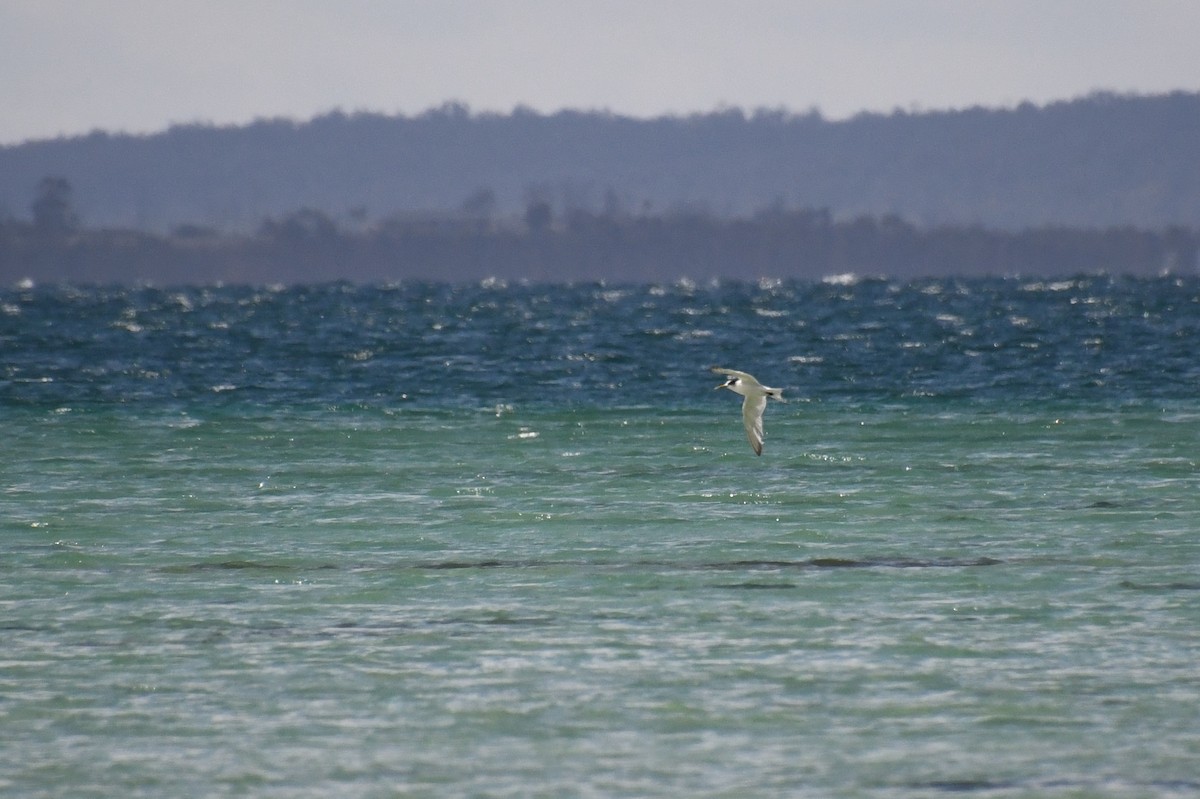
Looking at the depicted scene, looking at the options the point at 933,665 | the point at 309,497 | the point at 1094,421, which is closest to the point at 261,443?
the point at 309,497

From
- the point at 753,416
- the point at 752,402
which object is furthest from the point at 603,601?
the point at 752,402

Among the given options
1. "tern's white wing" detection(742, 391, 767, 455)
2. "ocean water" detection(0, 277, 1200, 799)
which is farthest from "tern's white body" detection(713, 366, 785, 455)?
"ocean water" detection(0, 277, 1200, 799)

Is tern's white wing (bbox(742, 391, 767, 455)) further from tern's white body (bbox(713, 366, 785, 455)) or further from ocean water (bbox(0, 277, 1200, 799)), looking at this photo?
ocean water (bbox(0, 277, 1200, 799))

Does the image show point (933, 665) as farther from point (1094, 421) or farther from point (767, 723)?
point (1094, 421)

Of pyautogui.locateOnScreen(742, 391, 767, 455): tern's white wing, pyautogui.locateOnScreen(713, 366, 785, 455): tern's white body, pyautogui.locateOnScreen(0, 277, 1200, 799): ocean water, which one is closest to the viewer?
pyautogui.locateOnScreen(0, 277, 1200, 799): ocean water

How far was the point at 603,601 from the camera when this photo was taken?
1603cm

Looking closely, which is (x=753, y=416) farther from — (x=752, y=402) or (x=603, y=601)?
(x=603, y=601)

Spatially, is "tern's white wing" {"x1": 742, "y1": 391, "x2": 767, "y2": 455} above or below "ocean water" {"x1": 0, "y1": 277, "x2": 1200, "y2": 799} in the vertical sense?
above

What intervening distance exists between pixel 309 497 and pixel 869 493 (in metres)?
7.30

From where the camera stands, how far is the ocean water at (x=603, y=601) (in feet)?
37.0

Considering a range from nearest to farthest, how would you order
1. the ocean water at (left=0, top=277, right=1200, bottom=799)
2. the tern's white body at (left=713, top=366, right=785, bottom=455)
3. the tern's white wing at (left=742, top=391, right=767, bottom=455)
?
1. the ocean water at (left=0, top=277, right=1200, bottom=799)
2. the tern's white body at (left=713, top=366, right=785, bottom=455)
3. the tern's white wing at (left=742, top=391, right=767, bottom=455)

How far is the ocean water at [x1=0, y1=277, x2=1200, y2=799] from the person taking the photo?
11.3m

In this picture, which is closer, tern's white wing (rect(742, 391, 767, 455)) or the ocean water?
the ocean water

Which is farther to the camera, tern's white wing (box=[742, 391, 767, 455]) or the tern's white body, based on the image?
tern's white wing (box=[742, 391, 767, 455])
